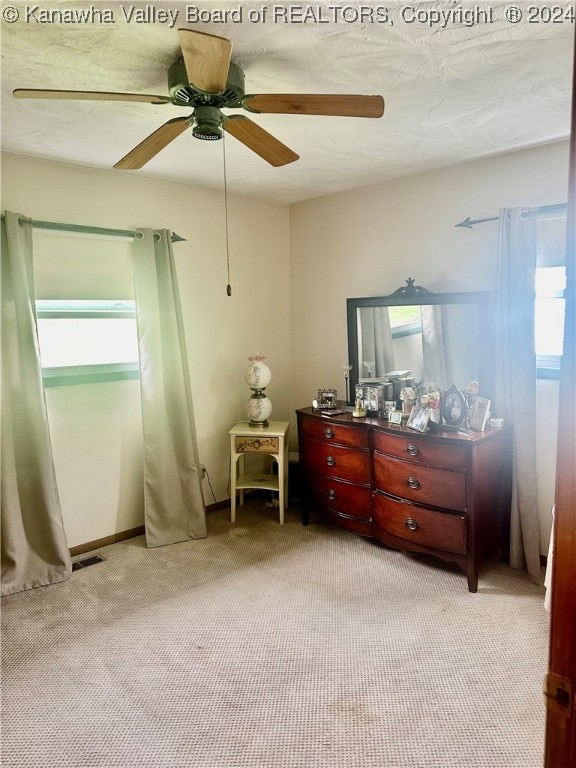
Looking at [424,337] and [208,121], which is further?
[424,337]

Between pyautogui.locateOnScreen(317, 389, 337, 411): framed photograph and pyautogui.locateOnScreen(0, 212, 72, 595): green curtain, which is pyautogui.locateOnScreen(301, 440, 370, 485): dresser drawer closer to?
pyautogui.locateOnScreen(317, 389, 337, 411): framed photograph

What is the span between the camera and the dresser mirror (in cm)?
301

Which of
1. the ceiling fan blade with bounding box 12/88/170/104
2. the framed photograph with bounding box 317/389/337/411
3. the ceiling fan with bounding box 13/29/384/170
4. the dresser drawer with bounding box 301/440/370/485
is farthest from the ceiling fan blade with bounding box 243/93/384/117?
the framed photograph with bounding box 317/389/337/411

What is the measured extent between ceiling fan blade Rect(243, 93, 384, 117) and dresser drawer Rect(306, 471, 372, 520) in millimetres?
2175

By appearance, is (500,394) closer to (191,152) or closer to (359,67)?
(359,67)

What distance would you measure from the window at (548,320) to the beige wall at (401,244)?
0.13 meters

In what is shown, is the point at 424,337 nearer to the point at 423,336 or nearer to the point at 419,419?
the point at 423,336

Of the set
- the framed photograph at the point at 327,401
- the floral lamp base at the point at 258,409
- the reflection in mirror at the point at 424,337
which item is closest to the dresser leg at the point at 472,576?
the reflection in mirror at the point at 424,337

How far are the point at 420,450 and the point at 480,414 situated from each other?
39cm

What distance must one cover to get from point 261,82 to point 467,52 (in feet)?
2.46

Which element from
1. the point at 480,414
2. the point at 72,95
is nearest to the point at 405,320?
the point at 480,414

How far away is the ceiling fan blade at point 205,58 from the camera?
1.28 metres

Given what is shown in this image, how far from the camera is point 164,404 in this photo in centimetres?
336

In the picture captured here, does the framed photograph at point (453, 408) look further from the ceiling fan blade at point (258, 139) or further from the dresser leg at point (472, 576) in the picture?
the ceiling fan blade at point (258, 139)
